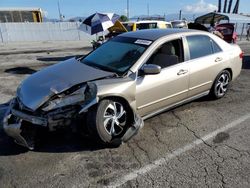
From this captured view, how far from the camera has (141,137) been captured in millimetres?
3760

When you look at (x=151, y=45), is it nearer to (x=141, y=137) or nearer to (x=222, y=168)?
(x=141, y=137)

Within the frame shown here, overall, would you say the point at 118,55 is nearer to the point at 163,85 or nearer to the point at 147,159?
the point at 163,85

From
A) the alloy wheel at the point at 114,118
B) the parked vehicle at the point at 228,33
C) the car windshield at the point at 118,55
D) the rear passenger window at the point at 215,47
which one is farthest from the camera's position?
the parked vehicle at the point at 228,33

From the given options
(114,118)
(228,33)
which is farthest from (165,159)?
(228,33)

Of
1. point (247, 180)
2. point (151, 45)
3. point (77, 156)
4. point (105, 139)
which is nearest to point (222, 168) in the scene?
point (247, 180)

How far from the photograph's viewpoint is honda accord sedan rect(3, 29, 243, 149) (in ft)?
10.5

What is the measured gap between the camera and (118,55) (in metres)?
4.17

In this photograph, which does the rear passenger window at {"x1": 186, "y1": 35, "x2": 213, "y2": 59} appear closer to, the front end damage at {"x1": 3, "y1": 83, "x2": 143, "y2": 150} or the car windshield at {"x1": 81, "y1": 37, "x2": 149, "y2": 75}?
the car windshield at {"x1": 81, "y1": 37, "x2": 149, "y2": 75}

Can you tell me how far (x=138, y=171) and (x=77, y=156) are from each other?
87 centimetres

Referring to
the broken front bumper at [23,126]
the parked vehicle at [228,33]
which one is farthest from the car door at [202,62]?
the parked vehicle at [228,33]

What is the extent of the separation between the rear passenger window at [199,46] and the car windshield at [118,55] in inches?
35.8

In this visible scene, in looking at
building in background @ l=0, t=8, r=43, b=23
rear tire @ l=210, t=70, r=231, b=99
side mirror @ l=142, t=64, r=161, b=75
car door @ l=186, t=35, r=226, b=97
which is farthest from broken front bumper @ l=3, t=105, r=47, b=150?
building in background @ l=0, t=8, r=43, b=23

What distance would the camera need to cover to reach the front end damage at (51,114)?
3.14 metres

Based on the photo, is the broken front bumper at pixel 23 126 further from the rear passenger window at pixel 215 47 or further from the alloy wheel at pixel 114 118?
the rear passenger window at pixel 215 47
